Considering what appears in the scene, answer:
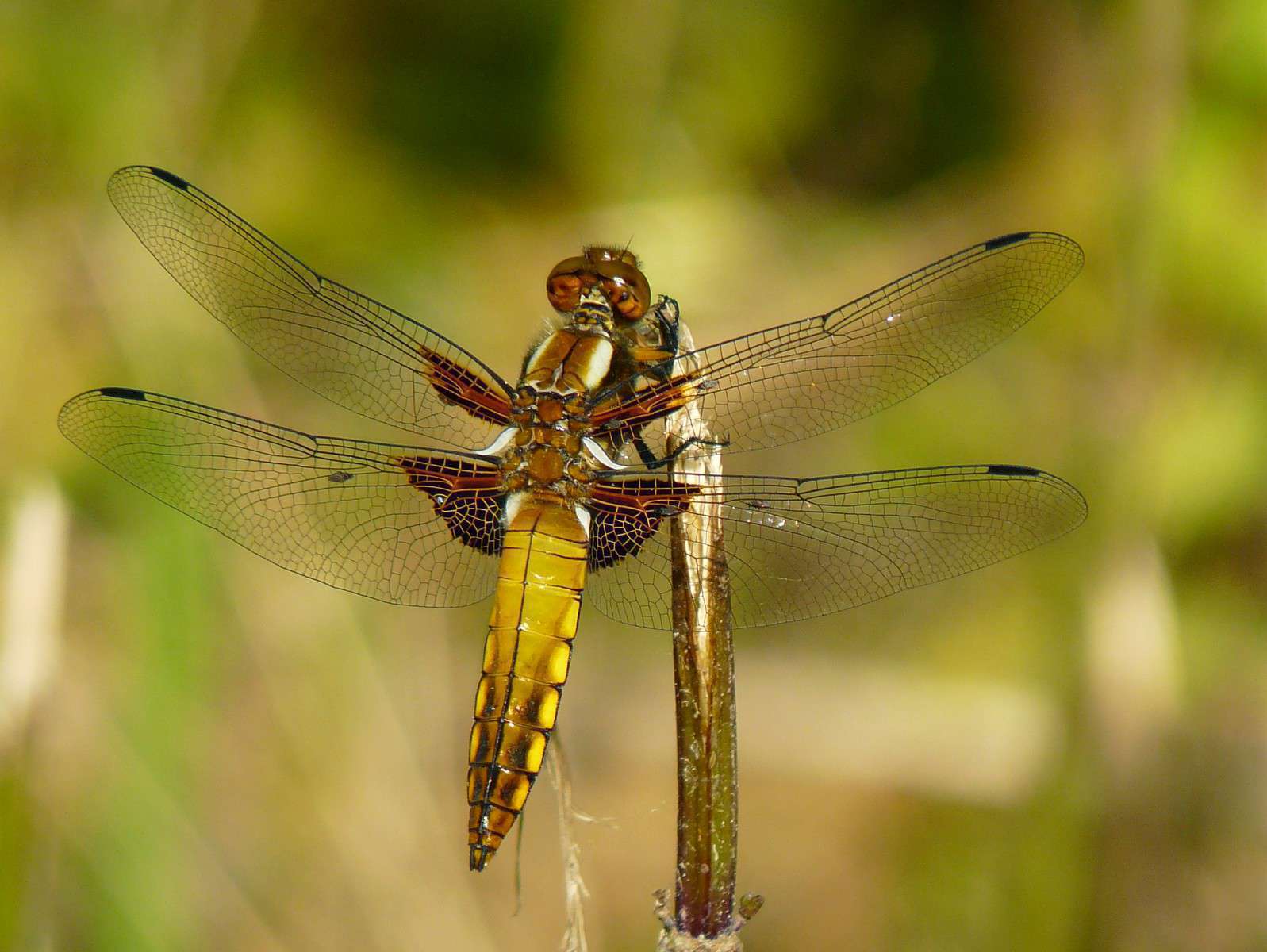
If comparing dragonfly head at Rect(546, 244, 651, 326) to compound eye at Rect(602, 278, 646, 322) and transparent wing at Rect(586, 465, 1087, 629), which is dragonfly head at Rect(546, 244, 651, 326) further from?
transparent wing at Rect(586, 465, 1087, 629)

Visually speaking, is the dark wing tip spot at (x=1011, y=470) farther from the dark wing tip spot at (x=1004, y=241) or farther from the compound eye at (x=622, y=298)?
the compound eye at (x=622, y=298)

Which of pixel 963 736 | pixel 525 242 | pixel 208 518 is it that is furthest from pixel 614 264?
pixel 963 736

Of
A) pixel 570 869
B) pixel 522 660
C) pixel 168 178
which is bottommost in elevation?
pixel 570 869

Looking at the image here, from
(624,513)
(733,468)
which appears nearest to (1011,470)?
(624,513)

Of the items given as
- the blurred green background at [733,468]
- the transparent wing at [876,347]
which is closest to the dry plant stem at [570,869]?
the transparent wing at [876,347]

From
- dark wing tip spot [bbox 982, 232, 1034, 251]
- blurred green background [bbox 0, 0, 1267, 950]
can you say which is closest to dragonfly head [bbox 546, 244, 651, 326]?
dark wing tip spot [bbox 982, 232, 1034, 251]

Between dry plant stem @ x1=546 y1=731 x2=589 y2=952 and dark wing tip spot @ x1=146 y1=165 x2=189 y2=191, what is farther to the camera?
dark wing tip spot @ x1=146 y1=165 x2=189 y2=191

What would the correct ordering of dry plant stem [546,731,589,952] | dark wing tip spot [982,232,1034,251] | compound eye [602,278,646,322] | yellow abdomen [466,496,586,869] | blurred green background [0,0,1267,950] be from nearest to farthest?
dry plant stem [546,731,589,952], yellow abdomen [466,496,586,869], dark wing tip spot [982,232,1034,251], compound eye [602,278,646,322], blurred green background [0,0,1267,950]

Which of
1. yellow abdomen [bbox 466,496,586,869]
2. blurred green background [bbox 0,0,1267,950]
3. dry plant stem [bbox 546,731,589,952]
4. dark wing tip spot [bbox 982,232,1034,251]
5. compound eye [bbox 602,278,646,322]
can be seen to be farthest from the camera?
blurred green background [bbox 0,0,1267,950]

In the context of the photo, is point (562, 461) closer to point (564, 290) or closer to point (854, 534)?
point (564, 290)
